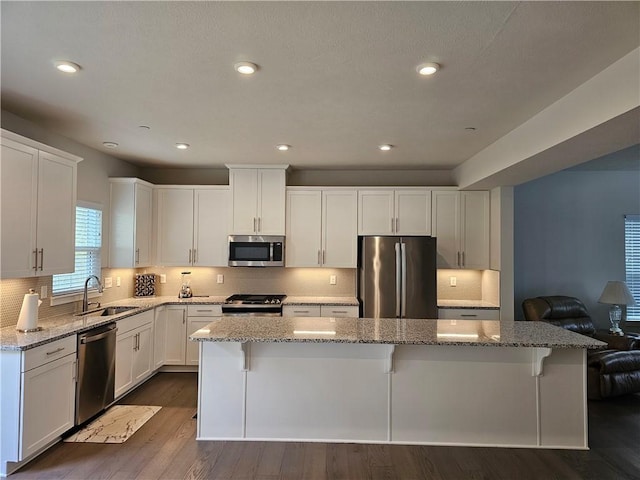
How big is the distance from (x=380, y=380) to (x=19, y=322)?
2824 mm

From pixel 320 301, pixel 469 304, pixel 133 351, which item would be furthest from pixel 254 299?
pixel 469 304

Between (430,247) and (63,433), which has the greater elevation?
(430,247)

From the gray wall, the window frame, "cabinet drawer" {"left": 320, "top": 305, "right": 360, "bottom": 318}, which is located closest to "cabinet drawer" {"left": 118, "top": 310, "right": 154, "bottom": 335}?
the window frame

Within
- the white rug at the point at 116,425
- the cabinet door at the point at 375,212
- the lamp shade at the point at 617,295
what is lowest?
the white rug at the point at 116,425

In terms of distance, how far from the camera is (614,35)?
199 cm

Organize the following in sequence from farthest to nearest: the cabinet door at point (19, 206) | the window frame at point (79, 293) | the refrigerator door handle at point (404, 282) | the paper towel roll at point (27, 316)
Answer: the refrigerator door handle at point (404, 282) < the window frame at point (79, 293) < the paper towel roll at point (27, 316) < the cabinet door at point (19, 206)

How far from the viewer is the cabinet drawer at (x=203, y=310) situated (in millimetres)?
4977

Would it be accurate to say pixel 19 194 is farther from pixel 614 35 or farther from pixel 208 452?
pixel 614 35

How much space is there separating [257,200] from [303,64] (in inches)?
119

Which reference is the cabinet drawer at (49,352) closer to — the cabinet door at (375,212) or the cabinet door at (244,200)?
the cabinet door at (244,200)

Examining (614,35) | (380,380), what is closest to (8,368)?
(380,380)

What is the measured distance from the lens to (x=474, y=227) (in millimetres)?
5164

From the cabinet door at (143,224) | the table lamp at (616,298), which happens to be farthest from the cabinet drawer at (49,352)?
the table lamp at (616,298)

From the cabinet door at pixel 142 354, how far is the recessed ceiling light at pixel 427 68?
3.76 metres
